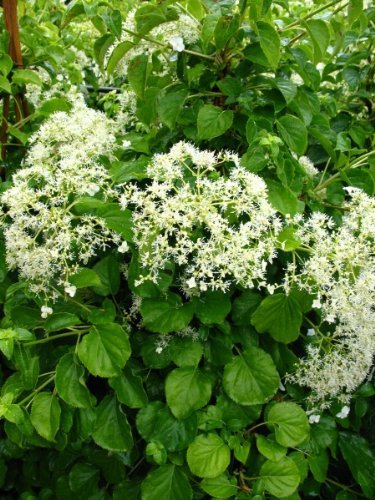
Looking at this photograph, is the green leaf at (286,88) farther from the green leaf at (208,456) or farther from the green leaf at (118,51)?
the green leaf at (208,456)

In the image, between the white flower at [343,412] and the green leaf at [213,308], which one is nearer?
the green leaf at [213,308]

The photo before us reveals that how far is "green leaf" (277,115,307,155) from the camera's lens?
890mm

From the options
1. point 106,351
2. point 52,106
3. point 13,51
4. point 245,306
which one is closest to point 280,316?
point 245,306

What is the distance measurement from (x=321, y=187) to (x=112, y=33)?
1.65 ft

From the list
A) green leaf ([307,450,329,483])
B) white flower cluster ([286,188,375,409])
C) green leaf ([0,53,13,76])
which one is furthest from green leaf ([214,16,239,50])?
green leaf ([307,450,329,483])

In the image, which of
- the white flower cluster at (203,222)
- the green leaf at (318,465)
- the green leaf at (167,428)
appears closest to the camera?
the white flower cluster at (203,222)

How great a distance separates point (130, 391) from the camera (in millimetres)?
828

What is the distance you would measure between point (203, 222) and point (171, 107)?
0.86 feet

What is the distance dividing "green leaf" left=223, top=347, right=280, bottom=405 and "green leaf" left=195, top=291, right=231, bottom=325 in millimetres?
100

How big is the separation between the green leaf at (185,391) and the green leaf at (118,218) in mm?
256

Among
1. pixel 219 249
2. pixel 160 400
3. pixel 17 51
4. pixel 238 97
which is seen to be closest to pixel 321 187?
pixel 238 97

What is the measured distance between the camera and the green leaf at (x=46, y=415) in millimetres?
788

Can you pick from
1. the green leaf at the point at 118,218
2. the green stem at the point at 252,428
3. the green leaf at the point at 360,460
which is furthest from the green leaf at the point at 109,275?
the green leaf at the point at 360,460

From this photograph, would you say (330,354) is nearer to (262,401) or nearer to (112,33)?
(262,401)
